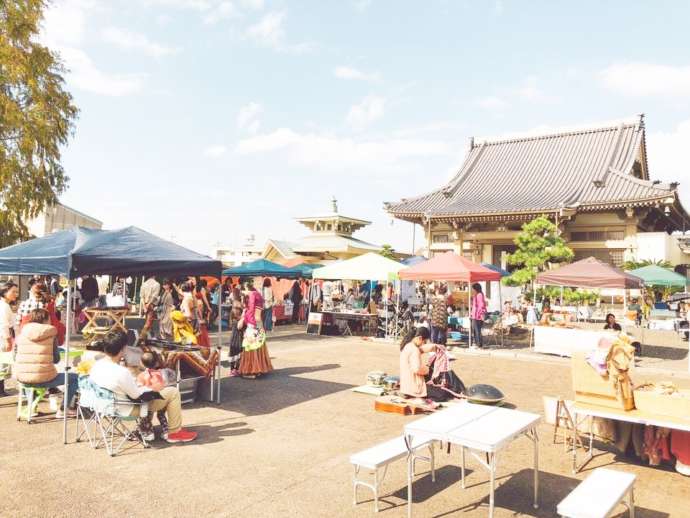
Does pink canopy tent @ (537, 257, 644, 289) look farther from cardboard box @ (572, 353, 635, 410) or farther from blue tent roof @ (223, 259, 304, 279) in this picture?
blue tent roof @ (223, 259, 304, 279)

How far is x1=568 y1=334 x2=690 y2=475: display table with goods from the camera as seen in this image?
5.35 m

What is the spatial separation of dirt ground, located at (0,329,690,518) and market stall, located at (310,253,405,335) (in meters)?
7.79

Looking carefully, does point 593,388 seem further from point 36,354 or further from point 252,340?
point 36,354

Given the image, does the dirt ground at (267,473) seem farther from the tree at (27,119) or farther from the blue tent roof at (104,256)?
the tree at (27,119)

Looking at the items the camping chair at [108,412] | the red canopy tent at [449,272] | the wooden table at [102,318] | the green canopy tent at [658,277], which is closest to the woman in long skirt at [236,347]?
the wooden table at [102,318]

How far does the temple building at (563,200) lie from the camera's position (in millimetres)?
24219

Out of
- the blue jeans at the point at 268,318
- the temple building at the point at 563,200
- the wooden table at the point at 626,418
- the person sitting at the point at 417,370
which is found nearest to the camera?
the wooden table at the point at 626,418

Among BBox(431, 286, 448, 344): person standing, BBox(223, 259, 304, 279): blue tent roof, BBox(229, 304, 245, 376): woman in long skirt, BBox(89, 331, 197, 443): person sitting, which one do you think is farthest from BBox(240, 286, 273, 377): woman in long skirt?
BBox(223, 259, 304, 279): blue tent roof

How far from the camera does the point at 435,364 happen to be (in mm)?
8352

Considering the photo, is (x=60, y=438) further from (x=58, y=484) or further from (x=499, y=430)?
(x=499, y=430)

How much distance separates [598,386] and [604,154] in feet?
87.7

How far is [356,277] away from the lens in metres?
15.9

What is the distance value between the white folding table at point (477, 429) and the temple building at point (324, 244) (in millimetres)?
24458

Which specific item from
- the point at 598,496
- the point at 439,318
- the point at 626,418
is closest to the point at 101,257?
the point at 598,496
